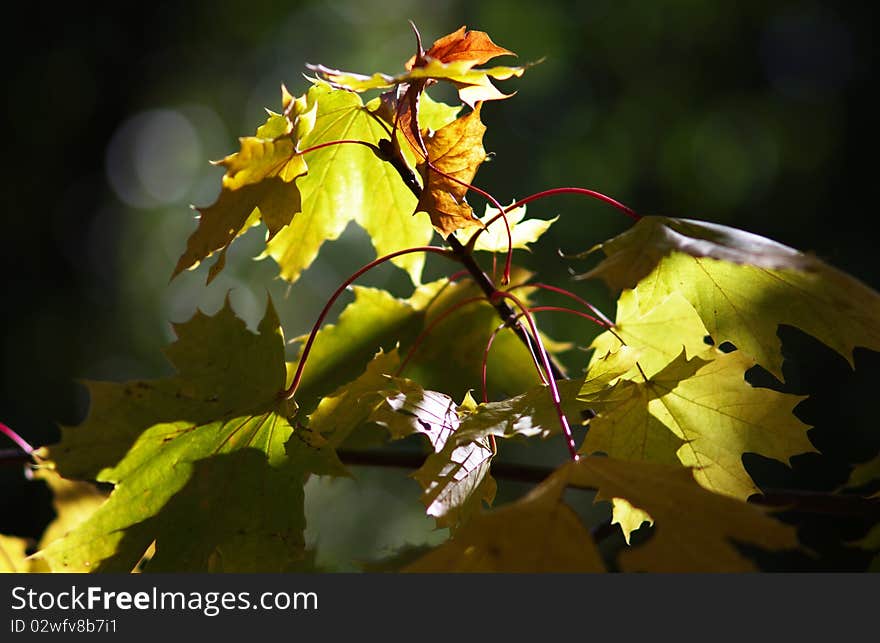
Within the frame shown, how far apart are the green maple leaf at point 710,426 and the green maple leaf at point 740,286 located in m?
0.06

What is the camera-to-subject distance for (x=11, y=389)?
18.2 feet

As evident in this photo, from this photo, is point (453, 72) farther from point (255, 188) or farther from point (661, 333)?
point (661, 333)

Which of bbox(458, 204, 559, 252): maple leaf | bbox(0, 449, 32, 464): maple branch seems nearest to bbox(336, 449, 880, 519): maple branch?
bbox(458, 204, 559, 252): maple leaf

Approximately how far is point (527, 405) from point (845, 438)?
15.2ft

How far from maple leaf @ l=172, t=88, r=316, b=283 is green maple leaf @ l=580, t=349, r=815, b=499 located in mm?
365

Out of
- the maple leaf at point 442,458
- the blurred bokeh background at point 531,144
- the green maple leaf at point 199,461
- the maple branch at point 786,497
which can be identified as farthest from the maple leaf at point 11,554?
the blurred bokeh background at point 531,144

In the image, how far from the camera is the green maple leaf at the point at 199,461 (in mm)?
753

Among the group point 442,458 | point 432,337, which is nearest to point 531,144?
point 432,337

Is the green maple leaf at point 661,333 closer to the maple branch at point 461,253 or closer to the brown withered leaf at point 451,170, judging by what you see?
the maple branch at point 461,253

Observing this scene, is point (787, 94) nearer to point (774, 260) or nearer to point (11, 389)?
point (11, 389)

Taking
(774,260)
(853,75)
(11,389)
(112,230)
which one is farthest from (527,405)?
(112,230)

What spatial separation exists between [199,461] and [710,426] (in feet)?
1.69

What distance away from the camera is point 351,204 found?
39.8 inches

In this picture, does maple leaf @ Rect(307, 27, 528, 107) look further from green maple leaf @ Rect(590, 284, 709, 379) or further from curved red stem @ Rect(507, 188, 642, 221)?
green maple leaf @ Rect(590, 284, 709, 379)
